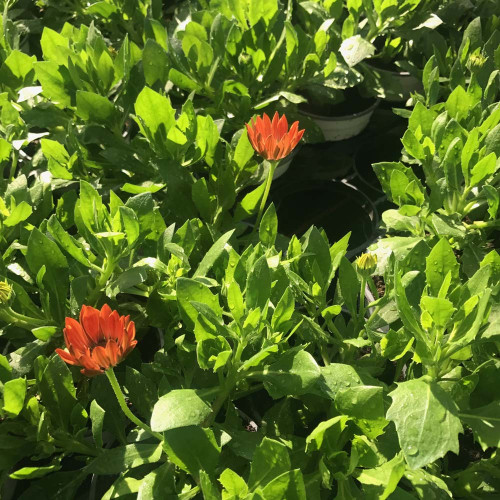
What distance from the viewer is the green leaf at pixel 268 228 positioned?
1062mm

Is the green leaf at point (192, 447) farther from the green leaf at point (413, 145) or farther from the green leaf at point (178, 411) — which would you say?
the green leaf at point (413, 145)

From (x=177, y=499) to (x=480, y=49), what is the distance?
1.37 meters

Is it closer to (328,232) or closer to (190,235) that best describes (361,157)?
(328,232)

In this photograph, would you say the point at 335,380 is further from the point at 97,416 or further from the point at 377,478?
the point at 97,416

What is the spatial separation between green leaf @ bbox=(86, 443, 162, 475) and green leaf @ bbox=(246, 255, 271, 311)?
10.7 inches

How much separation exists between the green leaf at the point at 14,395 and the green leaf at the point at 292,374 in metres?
0.37

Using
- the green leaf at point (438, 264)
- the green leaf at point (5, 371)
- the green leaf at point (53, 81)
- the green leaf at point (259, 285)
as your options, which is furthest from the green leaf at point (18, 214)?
the green leaf at point (438, 264)

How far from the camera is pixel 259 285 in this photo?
85 cm

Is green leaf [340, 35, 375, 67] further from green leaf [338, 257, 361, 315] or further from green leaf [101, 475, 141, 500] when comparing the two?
green leaf [101, 475, 141, 500]

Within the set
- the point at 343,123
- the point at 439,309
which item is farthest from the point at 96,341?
the point at 343,123

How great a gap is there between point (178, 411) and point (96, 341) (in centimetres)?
15

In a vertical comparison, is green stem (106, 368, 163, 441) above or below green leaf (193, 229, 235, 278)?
below

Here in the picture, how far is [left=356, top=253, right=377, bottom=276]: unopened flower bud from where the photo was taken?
38.5 inches

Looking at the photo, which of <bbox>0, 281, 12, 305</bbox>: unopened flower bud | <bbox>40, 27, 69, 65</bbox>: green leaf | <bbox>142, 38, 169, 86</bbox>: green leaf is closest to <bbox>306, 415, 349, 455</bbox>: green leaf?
<bbox>0, 281, 12, 305</bbox>: unopened flower bud
